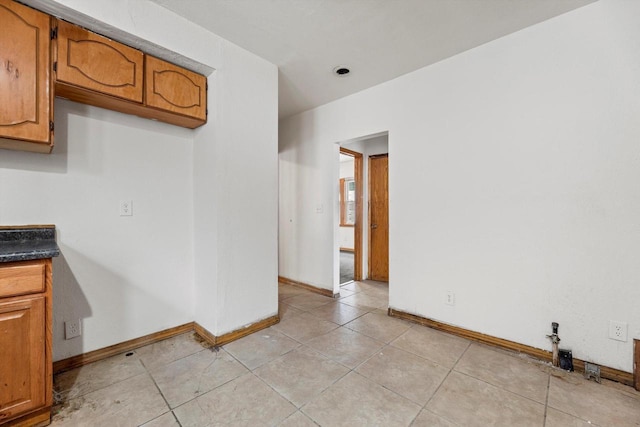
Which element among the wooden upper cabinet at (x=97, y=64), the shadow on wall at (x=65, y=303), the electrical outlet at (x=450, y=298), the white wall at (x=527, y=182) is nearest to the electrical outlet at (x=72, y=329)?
the shadow on wall at (x=65, y=303)

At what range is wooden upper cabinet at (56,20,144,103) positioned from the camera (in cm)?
167

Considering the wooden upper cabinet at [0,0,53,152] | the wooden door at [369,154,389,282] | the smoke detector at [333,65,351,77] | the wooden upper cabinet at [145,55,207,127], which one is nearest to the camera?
the wooden upper cabinet at [0,0,53,152]

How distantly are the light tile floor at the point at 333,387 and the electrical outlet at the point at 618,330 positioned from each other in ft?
0.98

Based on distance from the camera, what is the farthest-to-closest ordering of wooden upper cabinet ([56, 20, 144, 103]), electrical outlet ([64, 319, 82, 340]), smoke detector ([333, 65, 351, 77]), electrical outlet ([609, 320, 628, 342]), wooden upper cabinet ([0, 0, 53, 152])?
1. smoke detector ([333, 65, 351, 77])
2. electrical outlet ([64, 319, 82, 340])
3. electrical outlet ([609, 320, 628, 342])
4. wooden upper cabinet ([56, 20, 144, 103])
5. wooden upper cabinet ([0, 0, 53, 152])

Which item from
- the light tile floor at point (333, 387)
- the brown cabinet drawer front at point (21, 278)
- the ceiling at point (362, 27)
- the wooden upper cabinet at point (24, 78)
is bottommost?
the light tile floor at point (333, 387)

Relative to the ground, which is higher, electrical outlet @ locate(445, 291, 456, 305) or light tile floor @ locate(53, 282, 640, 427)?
electrical outlet @ locate(445, 291, 456, 305)

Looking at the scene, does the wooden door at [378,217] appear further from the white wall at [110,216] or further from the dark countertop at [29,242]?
the dark countertop at [29,242]

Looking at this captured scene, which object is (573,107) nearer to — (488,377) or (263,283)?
(488,377)

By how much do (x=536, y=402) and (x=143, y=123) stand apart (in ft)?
11.1

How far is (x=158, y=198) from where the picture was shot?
233cm

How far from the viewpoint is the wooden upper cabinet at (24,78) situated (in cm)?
146

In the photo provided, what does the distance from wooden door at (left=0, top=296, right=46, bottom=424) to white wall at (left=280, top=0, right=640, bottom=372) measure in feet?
8.85

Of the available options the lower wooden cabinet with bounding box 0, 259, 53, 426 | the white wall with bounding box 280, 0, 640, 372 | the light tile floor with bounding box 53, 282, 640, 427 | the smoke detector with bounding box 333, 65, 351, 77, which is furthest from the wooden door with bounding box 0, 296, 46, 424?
the smoke detector with bounding box 333, 65, 351, 77

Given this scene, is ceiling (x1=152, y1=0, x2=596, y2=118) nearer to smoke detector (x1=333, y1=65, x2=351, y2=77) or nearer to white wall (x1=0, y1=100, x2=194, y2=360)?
smoke detector (x1=333, y1=65, x2=351, y2=77)
